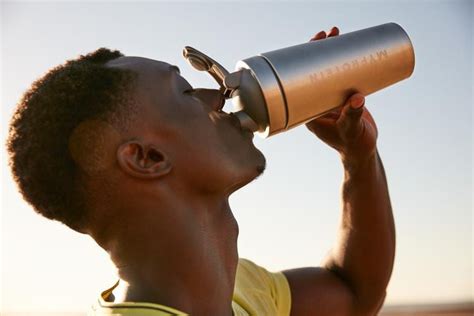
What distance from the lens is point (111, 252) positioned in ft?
7.27

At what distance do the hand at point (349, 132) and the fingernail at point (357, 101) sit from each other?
9 cm

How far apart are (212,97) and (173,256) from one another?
0.53 m

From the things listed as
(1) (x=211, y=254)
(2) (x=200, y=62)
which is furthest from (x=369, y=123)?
(1) (x=211, y=254)

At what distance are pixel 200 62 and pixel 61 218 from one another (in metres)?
0.66

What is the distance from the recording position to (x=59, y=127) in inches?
86.0

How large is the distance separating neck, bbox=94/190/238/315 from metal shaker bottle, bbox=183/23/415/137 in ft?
1.06

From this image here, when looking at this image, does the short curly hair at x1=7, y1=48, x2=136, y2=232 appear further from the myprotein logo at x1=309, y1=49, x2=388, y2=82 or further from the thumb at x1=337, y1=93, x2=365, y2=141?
the thumb at x1=337, y1=93, x2=365, y2=141

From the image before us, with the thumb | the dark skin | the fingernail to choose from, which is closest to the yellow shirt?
the dark skin

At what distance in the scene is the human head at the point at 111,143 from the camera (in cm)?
218

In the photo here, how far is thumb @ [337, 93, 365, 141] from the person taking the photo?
7.84 ft

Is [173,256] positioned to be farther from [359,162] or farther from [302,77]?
[359,162]

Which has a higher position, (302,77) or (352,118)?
(302,77)

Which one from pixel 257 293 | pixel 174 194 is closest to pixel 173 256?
pixel 174 194

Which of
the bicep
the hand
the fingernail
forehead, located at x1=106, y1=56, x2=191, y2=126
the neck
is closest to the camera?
the neck
